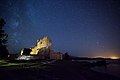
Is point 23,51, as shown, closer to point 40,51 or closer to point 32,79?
point 40,51

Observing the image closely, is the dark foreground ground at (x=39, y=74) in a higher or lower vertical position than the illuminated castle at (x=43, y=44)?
lower

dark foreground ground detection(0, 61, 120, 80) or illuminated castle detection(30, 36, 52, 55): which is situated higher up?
illuminated castle detection(30, 36, 52, 55)

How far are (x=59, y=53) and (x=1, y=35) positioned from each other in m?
32.0

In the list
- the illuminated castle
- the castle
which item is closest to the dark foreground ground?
the castle

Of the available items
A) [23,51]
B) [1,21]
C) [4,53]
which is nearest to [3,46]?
[4,53]

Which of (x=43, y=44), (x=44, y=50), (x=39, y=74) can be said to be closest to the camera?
(x=39, y=74)

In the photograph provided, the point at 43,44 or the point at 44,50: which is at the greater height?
the point at 43,44

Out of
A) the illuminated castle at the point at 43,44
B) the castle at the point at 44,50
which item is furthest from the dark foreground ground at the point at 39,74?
the illuminated castle at the point at 43,44

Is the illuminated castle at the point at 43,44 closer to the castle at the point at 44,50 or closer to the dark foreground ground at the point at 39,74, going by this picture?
the castle at the point at 44,50

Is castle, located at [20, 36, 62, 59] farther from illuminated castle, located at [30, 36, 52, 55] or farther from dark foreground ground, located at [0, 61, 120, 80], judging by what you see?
dark foreground ground, located at [0, 61, 120, 80]

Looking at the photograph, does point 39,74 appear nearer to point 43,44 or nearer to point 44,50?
point 44,50

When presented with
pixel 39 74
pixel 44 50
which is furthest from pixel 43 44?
pixel 39 74

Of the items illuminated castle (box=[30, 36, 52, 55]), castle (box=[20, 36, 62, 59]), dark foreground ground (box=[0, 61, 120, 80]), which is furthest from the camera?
illuminated castle (box=[30, 36, 52, 55])

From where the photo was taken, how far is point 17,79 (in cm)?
2189
